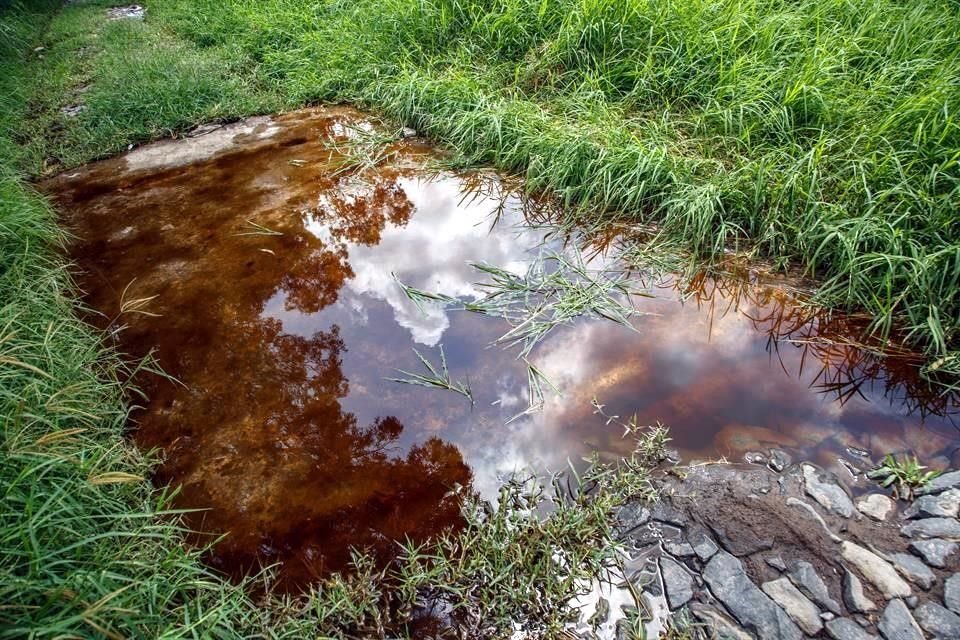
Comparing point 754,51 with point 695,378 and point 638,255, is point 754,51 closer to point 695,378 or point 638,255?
point 638,255

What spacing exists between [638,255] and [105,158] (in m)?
3.90

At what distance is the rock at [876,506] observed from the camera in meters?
1.65

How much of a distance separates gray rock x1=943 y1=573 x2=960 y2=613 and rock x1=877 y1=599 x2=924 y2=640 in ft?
0.40

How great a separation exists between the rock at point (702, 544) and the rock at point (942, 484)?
76 centimetres

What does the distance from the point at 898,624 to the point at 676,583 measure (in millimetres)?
564

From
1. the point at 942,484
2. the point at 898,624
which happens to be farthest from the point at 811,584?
the point at 942,484

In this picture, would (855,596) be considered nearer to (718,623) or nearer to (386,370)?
(718,623)

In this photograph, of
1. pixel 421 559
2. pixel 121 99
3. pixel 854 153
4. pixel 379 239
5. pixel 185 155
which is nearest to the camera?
pixel 421 559

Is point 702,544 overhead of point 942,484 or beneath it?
beneath

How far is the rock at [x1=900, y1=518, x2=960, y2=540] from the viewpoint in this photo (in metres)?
1.58

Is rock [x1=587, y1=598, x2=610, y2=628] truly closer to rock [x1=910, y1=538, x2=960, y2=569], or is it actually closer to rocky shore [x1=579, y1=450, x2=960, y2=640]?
rocky shore [x1=579, y1=450, x2=960, y2=640]

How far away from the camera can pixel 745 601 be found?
4.72ft

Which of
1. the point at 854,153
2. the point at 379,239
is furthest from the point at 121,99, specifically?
the point at 854,153

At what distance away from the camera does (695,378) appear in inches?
84.0
